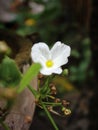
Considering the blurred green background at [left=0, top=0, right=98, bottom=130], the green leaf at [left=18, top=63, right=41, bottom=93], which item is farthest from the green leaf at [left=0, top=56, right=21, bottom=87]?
the blurred green background at [left=0, top=0, right=98, bottom=130]

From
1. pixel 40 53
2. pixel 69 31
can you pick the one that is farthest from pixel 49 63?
pixel 69 31

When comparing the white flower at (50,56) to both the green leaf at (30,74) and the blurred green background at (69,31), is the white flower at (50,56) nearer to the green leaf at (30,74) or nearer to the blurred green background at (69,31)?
the green leaf at (30,74)

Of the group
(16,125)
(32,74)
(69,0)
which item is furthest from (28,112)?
(69,0)

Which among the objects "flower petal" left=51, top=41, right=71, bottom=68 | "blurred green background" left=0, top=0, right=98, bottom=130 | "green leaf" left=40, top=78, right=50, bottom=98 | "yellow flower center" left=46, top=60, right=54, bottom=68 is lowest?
"green leaf" left=40, top=78, right=50, bottom=98

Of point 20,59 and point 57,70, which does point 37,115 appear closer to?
point 20,59

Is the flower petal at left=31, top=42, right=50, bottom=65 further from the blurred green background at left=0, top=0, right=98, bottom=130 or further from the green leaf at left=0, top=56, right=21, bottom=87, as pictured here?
the blurred green background at left=0, top=0, right=98, bottom=130

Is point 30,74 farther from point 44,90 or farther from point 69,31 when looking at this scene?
point 69,31

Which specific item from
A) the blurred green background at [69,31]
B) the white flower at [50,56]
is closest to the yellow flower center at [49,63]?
the white flower at [50,56]
